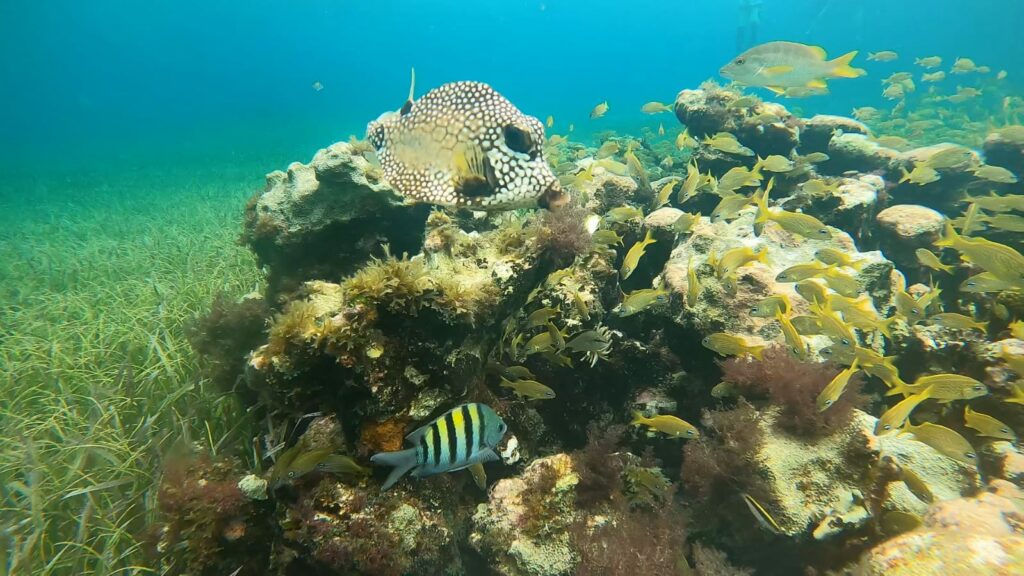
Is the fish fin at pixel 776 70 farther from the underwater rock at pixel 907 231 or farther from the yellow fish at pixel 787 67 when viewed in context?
the underwater rock at pixel 907 231

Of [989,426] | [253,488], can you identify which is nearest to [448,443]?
[253,488]

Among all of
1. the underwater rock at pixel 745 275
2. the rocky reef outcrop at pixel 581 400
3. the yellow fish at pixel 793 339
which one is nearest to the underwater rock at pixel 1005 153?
the rocky reef outcrop at pixel 581 400

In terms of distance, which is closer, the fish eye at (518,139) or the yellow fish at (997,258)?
the fish eye at (518,139)

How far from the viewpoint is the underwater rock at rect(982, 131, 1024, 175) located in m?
9.45

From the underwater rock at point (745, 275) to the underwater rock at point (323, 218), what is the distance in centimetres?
307

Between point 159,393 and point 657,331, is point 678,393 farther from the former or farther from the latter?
point 159,393

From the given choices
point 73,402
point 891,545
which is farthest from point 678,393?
point 73,402

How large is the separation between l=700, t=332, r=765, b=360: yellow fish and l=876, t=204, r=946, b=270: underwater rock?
512 cm

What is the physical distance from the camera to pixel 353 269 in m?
4.36

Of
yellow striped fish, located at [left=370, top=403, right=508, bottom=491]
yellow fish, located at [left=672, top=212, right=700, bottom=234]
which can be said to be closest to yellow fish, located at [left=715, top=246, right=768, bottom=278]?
yellow fish, located at [left=672, top=212, right=700, bottom=234]

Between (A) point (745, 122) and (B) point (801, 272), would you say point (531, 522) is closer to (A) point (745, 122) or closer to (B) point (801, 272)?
(B) point (801, 272)

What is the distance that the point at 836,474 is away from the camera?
3.25 metres

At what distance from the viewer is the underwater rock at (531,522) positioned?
10.4ft

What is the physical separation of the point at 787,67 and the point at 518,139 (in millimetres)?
4579
